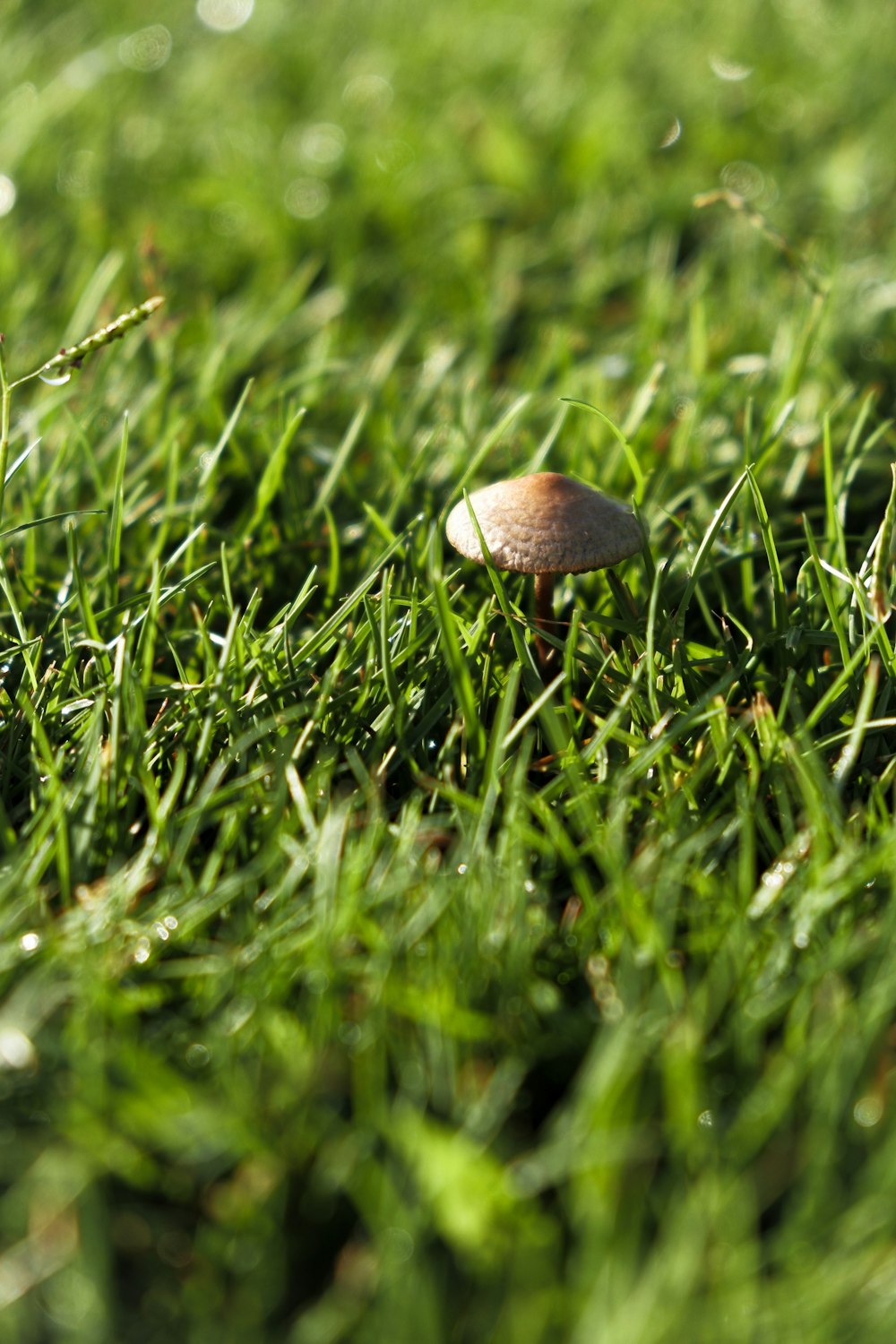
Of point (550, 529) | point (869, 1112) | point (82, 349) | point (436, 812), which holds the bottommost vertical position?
point (869, 1112)

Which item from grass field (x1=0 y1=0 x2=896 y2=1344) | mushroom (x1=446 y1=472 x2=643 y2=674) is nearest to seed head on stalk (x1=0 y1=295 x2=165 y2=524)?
grass field (x1=0 y1=0 x2=896 y2=1344)

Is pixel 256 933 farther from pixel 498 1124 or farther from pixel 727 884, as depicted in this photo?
pixel 727 884

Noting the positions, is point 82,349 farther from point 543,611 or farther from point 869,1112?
point 869,1112

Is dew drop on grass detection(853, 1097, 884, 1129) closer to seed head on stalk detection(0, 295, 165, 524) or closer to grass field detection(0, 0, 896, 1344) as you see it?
grass field detection(0, 0, 896, 1344)

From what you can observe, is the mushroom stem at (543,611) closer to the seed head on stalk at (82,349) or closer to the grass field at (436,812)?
the grass field at (436,812)

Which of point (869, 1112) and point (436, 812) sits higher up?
point (436, 812)

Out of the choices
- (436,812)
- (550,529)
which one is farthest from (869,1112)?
(550,529)

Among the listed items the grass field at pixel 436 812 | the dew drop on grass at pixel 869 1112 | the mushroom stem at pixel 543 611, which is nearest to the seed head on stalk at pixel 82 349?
the grass field at pixel 436 812
